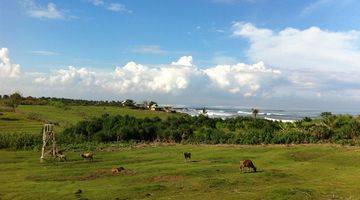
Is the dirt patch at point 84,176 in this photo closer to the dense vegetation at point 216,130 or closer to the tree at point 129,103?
the dense vegetation at point 216,130

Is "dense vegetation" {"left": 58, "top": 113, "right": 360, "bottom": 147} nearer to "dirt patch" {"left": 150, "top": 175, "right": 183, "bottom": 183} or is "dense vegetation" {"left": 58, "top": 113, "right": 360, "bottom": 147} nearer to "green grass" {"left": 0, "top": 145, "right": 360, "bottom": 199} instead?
"green grass" {"left": 0, "top": 145, "right": 360, "bottom": 199}

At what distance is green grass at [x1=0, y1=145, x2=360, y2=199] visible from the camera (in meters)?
31.8

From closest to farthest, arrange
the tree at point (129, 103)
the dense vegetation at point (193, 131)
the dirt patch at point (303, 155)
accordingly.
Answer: the dirt patch at point (303, 155)
the dense vegetation at point (193, 131)
the tree at point (129, 103)

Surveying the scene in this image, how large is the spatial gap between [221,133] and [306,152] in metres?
26.6

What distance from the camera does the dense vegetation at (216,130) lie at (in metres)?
73.8

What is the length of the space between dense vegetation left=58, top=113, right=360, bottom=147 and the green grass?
15050 mm

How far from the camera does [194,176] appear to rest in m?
39.3

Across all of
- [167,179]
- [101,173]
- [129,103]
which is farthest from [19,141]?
[129,103]

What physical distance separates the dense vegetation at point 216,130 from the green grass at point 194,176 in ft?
49.4

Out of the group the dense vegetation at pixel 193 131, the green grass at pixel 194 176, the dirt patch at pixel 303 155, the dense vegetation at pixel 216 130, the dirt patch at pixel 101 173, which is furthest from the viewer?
the dense vegetation at pixel 216 130

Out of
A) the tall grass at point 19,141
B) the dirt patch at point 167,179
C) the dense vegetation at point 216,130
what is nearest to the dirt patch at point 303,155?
the dense vegetation at point 216,130

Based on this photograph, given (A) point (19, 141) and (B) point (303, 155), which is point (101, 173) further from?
(A) point (19, 141)

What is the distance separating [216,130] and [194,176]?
150 ft

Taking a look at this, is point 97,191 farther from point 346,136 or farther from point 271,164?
point 346,136
